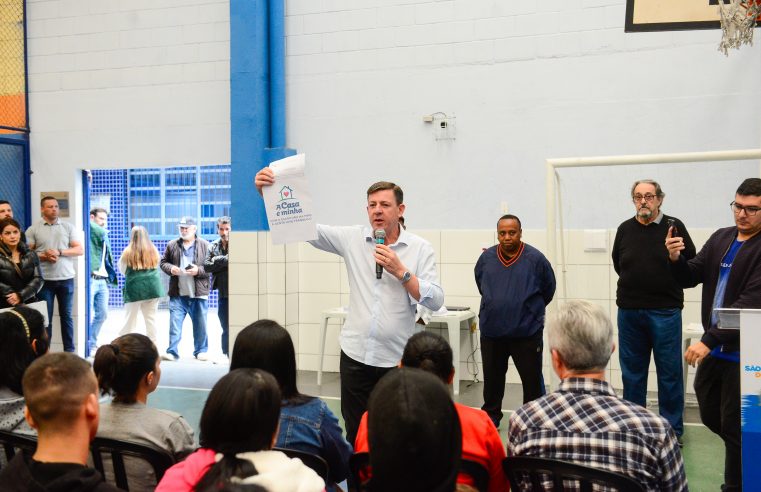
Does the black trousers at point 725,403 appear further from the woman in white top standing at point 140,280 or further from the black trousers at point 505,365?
the woman in white top standing at point 140,280

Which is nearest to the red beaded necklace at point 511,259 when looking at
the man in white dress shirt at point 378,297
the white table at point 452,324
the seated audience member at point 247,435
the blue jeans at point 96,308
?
the white table at point 452,324

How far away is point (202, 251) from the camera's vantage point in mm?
7719

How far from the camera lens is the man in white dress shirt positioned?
3197mm

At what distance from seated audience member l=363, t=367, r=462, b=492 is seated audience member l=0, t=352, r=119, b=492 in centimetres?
60

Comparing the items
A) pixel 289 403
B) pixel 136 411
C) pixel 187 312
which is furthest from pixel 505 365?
pixel 187 312

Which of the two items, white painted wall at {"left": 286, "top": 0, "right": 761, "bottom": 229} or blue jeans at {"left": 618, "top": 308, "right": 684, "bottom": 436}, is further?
white painted wall at {"left": 286, "top": 0, "right": 761, "bottom": 229}

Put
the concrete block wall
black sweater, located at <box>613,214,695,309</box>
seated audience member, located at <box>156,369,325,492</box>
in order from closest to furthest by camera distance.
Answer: seated audience member, located at <box>156,369,325,492</box>
black sweater, located at <box>613,214,695,309</box>
the concrete block wall

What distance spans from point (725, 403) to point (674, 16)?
7.66ft

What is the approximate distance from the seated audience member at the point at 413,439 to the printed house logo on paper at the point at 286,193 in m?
1.76

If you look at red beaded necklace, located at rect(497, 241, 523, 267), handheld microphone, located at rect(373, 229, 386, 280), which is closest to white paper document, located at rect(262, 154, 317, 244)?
handheld microphone, located at rect(373, 229, 386, 280)

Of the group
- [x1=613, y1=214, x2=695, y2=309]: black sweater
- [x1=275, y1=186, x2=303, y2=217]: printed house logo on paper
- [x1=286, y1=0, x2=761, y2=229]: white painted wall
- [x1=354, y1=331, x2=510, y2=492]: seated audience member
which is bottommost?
[x1=354, y1=331, x2=510, y2=492]: seated audience member

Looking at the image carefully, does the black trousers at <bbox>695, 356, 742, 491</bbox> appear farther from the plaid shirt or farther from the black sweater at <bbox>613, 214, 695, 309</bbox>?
the plaid shirt

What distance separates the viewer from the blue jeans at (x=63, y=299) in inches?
275

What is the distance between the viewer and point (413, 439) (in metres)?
1.41
